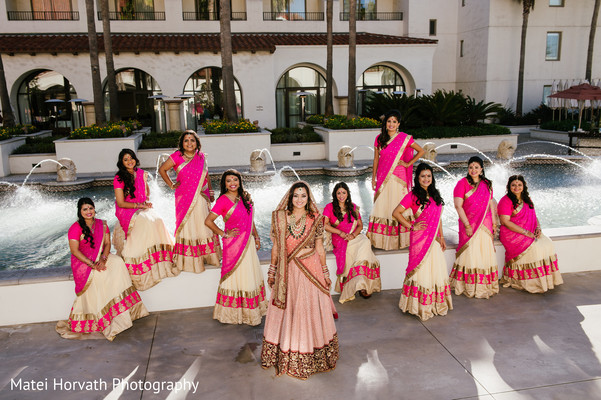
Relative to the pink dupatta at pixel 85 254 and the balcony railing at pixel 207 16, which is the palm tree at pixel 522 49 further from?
the pink dupatta at pixel 85 254

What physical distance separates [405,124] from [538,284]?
15.2 m

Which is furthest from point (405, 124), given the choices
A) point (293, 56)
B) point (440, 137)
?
point (293, 56)

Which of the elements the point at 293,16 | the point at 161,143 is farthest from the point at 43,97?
the point at 293,16

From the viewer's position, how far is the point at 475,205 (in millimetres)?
5938

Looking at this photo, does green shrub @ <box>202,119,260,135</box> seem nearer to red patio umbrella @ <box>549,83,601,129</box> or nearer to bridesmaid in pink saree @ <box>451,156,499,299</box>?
bridesmaid in pink saree @ <box>451,156,499,299</box>

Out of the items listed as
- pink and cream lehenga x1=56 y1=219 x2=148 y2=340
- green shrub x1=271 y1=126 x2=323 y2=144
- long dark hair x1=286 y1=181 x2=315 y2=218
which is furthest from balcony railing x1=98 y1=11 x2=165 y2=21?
long dark hair x1=286 y1=181 x2=315 y2=218

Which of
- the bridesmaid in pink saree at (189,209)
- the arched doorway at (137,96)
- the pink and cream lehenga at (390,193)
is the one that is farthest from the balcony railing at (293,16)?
the bridesmaid in pink saree at (189,209)

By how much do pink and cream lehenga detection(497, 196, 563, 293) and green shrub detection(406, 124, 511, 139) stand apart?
1386 cm

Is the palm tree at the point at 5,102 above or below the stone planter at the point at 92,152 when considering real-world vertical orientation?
above

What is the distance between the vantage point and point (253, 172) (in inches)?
557

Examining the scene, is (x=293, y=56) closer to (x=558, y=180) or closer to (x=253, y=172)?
(x=253, y=172)

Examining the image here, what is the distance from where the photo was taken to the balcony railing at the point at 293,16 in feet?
94.8

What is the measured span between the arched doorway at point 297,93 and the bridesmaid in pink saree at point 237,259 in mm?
23377

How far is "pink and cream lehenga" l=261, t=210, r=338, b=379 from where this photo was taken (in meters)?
4.35
